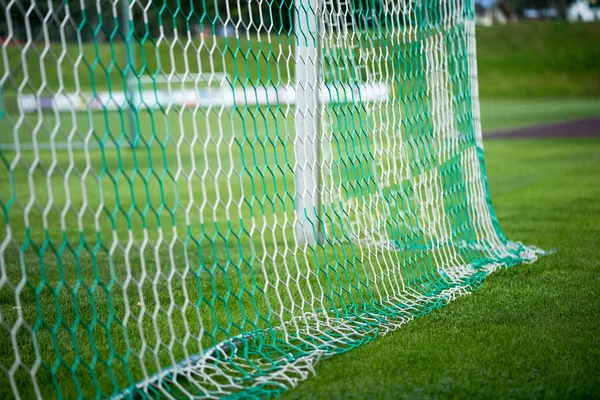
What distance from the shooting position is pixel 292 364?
10.4ft

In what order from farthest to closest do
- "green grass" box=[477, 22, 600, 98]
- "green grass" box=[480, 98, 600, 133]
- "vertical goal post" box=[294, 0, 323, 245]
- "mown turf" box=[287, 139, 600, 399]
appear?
1. "green grass" box=[477, 22, 600, 98]
2. "green grass" box=[480, 98, 600, 133]
3. "vertical goal post" box=[294, 0, 323, 245]
4. "mown turf" box=[287, 139, 600, 399]

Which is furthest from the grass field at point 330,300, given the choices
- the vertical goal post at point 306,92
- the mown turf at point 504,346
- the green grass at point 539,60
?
the green grass at point 539,60

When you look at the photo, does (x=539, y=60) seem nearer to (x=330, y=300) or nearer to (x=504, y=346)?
(x=330, y=300)

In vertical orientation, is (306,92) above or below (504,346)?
above

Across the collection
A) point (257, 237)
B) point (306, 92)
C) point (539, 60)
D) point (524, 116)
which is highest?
point (539, 60)

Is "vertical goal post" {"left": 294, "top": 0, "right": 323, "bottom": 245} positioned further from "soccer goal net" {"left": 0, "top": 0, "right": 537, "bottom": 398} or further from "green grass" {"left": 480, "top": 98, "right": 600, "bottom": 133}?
"green grass" {"left": 480, "top": 98, "right": 600, "bottom": 133}

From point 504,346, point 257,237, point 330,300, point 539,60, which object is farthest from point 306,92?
point 539,60

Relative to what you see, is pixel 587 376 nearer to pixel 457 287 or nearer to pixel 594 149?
pixel 457 287

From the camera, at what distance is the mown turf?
2.89 metres

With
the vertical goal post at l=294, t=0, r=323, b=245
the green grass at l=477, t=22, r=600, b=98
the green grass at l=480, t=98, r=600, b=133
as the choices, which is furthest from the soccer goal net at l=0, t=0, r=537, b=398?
the green grass at l=477, t=22, r=600, b=98

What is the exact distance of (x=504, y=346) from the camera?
3381 mm

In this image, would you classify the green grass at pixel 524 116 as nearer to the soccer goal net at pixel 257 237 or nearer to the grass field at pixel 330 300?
the grass field at pixel 330 300

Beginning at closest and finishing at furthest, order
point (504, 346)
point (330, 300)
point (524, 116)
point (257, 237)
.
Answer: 1. point (504, 346)
2. point (330, 300)
3. point (257, 237)
4. point (524, 116)

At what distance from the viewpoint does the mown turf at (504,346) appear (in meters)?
2.89
